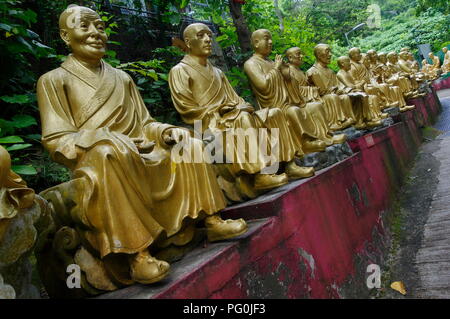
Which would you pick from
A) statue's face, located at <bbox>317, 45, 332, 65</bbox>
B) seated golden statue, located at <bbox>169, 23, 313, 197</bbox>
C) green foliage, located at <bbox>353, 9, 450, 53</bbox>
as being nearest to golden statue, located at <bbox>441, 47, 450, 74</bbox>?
green foliage, located at <bbox>353, 9, 450, 53</bbox>

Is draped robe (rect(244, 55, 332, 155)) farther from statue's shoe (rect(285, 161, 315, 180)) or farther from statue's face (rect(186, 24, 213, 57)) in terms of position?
statue's face (rect(186, 24, 213, 57))

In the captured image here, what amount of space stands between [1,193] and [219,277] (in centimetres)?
108

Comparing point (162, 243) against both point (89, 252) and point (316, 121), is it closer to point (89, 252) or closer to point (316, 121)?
point (89, 252)

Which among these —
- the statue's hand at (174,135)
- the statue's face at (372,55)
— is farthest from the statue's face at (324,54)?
the statue's face at (372,55)

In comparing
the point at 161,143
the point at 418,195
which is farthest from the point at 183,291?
the point at 418,195

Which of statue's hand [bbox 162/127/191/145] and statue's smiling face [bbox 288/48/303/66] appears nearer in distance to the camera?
statue's hand [bbox 162/127/191/145]

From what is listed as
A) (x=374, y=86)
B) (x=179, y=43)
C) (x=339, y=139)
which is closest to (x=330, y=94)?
(x=339, y=139)

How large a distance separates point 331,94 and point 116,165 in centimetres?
426

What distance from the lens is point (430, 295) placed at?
2.73m

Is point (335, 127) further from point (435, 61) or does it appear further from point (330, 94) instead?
point (435, 61)

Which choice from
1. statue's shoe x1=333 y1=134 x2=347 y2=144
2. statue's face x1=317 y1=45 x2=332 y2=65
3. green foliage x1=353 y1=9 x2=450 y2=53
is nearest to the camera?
statue's shoe x1=333 y1=134 x2=347 y2=144

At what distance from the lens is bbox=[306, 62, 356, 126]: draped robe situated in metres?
5.41

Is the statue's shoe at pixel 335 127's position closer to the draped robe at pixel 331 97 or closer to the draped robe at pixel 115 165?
the draped robe at pixel 331 97

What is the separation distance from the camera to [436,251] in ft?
11.1
